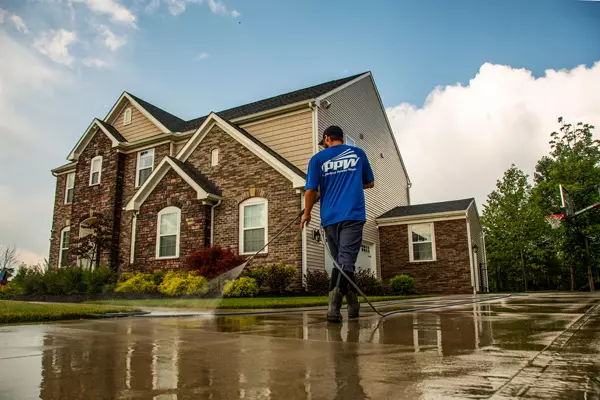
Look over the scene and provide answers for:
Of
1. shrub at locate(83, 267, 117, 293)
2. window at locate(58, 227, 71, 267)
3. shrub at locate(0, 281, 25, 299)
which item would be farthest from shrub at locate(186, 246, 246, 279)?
window at locate(58, 227, 71, 267)

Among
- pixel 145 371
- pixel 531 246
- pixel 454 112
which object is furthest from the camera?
pixel 531 246

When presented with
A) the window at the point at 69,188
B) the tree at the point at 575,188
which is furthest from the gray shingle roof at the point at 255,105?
the tree at the point at 575,188

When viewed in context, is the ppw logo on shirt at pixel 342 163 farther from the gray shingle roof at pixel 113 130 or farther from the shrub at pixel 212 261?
the gray shingle roof at pixel 113 130

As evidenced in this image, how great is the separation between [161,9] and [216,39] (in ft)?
8.15

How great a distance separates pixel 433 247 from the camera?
17.4m

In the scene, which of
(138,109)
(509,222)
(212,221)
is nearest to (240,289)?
(212,221)

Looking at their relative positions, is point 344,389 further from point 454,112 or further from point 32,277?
point 454,112

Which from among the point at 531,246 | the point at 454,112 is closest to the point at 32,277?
the point at 454,112

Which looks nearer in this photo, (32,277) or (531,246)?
(32,277)

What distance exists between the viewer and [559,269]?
29.0 m

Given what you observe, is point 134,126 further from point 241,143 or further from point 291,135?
point 291,135

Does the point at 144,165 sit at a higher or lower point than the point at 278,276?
higher

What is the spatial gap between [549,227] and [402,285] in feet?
54.2

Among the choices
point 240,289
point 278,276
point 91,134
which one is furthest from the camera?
point 91,134
